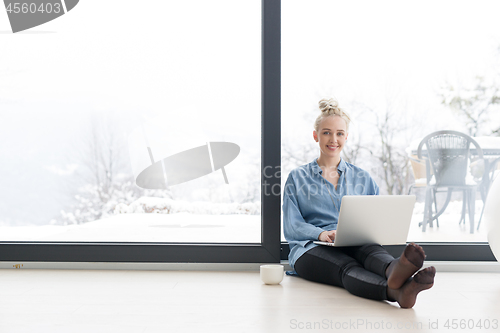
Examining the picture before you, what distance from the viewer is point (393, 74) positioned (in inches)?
91.6

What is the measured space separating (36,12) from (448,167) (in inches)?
94.4

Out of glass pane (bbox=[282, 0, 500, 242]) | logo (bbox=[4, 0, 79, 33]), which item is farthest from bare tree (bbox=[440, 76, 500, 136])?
logo (bbox=[4, 0, 79, 33])

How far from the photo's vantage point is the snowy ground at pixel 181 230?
2.31 m

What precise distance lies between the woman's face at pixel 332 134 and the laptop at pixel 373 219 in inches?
16.6

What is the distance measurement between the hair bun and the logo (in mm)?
1448

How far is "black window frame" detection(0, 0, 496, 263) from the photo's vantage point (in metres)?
2.24

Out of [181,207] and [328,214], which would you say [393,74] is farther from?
[181,207]

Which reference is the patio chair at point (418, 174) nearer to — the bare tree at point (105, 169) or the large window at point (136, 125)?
the large window at point (136, 125)

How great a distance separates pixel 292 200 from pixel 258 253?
14.8 inches

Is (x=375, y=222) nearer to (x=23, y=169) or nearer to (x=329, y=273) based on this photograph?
(x=329, y=273)

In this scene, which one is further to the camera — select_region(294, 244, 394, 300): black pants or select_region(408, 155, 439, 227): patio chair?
select_region(408, 155, 439, 227): patio chair

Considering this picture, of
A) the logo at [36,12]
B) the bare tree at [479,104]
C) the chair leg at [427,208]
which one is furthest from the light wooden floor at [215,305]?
the logo at [36,12]

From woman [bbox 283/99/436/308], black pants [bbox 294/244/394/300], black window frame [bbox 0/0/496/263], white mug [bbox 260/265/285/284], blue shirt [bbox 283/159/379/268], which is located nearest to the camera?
black pants [bbox 294/244/394/300]

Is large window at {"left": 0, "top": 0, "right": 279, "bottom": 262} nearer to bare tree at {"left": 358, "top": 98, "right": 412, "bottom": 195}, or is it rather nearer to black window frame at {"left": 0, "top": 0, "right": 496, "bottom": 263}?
black window frame at {"left": 0, "top": 0, "right": 496, "bottom": 263}
